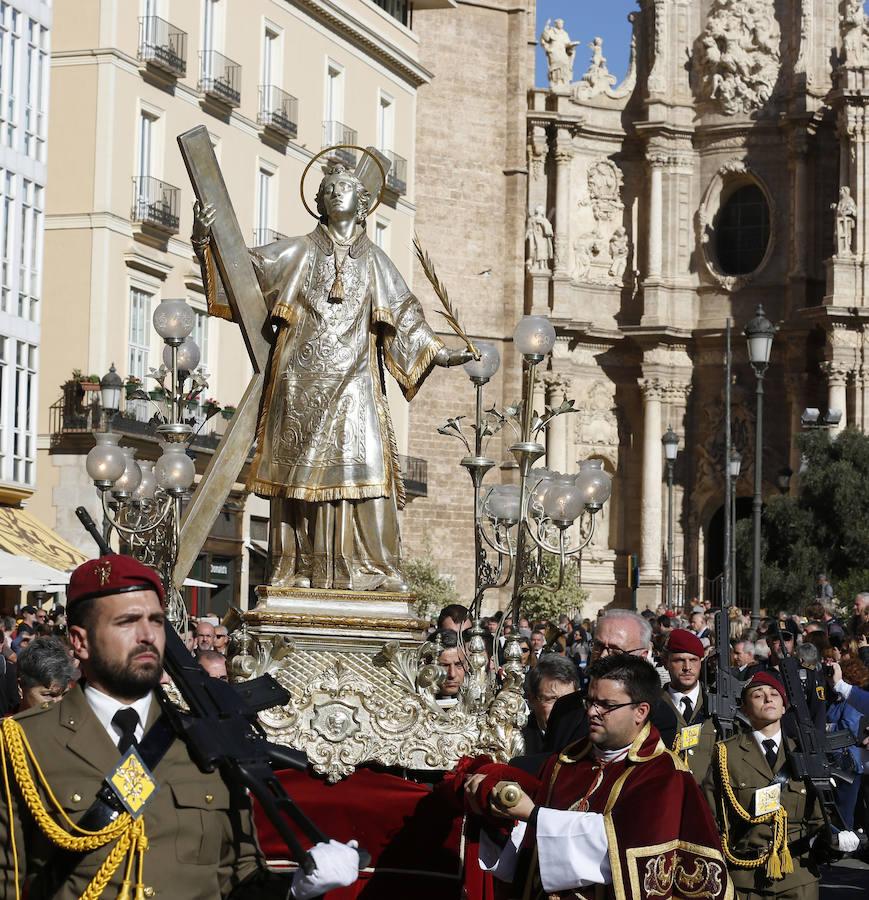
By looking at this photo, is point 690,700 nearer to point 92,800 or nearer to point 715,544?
point 92,800

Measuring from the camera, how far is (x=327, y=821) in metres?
7.35

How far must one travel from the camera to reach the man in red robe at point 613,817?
16.8 ft

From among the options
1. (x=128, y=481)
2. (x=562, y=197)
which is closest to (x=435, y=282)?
(x=128, y=481)

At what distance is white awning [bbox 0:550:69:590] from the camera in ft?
70.5

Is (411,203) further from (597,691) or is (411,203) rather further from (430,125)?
(597,691)

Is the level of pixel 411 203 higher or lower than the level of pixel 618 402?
higher

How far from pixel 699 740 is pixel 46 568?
15.8m

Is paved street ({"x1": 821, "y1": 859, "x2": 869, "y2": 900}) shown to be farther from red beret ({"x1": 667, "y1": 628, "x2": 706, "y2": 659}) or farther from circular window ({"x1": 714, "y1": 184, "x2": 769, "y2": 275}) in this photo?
circular window ({"x1": 714, "y1": 184, "x2": 769, "y2": 275})

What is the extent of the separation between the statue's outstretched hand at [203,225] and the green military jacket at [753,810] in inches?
122

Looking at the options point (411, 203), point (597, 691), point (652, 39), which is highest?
point (652, 39)

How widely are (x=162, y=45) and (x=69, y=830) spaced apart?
27949 mm

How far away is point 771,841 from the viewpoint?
7.53 metres

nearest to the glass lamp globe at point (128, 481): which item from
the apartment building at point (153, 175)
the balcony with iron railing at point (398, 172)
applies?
the apartment building at point (153, 175)

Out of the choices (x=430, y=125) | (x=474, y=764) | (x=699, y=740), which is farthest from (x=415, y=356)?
(x=430, y=125)
